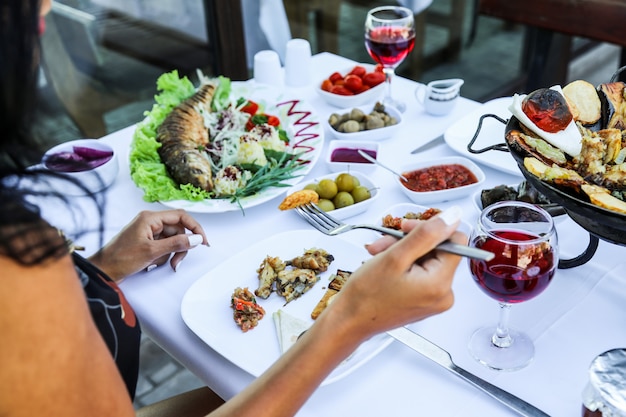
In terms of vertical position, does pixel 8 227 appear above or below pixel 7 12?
below

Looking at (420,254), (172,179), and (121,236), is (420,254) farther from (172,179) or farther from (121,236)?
(172,179)

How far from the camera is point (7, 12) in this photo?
801 millimetres

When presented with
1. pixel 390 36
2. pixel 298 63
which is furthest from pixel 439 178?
pixel 298 63

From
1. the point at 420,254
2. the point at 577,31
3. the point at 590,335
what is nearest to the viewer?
the point at 420,254

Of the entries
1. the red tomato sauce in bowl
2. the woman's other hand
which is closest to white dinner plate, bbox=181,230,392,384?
the woman's other hand

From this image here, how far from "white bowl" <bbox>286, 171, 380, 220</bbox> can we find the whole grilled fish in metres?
0.26

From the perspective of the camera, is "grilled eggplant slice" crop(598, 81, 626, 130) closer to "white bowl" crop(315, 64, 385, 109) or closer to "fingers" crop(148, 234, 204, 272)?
"white bowl" crop(315, 64, 385, 109)

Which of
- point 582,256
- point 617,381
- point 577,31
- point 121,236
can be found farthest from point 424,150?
point 577,31

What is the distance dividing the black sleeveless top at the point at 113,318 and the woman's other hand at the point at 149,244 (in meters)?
0.21

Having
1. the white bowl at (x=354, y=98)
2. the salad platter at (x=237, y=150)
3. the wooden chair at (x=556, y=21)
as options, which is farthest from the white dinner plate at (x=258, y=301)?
the wooden chair at (x=556, y=21)

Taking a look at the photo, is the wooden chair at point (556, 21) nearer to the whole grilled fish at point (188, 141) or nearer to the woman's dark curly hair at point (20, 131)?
the whole grilled fish at point (188, 141)

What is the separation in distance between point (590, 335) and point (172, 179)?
118 centimetres

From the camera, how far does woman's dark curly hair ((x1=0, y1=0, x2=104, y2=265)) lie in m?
0.79

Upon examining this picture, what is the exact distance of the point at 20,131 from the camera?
0.84m
